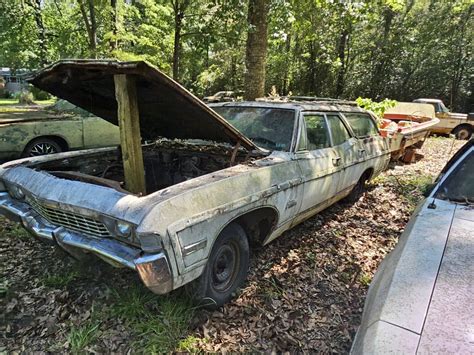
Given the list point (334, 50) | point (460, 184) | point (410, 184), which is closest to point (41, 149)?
point (460, 184)

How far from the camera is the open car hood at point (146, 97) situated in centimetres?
258

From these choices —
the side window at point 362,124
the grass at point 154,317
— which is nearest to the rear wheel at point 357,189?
the side window at point 362,124

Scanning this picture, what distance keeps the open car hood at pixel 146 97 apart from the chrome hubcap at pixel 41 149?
10.8 ft

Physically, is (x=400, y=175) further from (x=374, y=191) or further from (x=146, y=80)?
(x=146, y=80)

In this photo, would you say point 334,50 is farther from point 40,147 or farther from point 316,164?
point 316,164

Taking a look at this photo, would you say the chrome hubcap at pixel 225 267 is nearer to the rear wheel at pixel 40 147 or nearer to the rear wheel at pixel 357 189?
the rear wheel at pixel 357 189

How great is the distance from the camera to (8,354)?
7.80ft

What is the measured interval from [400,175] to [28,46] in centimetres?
2201

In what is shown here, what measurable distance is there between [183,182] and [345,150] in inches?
102

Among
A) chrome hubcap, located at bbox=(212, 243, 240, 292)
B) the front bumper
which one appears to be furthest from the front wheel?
the front bumper

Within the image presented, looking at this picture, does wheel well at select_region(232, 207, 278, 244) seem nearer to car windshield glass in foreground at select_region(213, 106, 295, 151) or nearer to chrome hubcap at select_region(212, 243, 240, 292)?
chrome hubcap at select_region(212, 243, 240, 292)

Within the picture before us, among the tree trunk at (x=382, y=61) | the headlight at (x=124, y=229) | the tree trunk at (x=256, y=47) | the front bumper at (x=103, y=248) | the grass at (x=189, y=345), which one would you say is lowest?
the grass at (x=189, y=345)

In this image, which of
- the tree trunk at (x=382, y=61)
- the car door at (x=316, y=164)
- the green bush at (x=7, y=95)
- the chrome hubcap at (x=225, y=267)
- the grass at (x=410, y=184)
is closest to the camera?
the chrome hubcap at (x=225, y=267)

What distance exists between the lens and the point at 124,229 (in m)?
2.25
